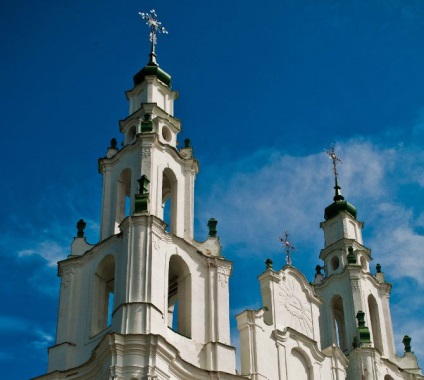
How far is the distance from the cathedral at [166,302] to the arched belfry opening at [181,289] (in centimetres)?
4

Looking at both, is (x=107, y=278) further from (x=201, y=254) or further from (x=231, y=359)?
(x=231, y=359)

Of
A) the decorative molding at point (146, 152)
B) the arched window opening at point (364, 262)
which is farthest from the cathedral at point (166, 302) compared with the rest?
the arched window opening at point (364, 262)

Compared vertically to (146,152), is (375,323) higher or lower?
lower

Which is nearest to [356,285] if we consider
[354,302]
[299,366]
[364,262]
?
[354,302]

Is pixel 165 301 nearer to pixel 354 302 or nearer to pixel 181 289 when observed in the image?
pixel 181 289

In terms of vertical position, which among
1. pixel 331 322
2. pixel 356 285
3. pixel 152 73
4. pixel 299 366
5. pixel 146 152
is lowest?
pixel 299 366

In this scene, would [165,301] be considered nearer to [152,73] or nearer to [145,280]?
[145,280]

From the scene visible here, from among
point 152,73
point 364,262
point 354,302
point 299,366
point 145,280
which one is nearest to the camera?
point 145,280

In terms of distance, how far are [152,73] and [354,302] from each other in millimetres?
9405

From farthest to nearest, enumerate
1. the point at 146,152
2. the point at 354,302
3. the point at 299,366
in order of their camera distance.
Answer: the point at 354,302 → the point at 146,152 → the point at 299,366

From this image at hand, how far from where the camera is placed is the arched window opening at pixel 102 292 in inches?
901

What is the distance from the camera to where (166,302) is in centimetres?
2219

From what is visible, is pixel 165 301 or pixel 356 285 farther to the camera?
pixel 356 285

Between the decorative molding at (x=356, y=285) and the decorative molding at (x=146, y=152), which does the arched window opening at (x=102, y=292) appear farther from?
the decorative molding at (x=356, y=285)
